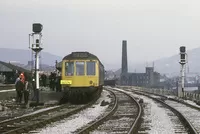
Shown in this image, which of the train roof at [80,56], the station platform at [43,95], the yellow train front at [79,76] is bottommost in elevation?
the station platform at [43,95]

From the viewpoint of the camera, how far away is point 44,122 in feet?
49.3

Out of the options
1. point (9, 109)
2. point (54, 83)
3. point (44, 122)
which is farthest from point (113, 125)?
point (54, 83)

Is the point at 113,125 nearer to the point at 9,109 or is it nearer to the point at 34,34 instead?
the point at 9,109

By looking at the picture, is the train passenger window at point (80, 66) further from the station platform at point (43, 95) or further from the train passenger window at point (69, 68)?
the station platform at point (43, 95)

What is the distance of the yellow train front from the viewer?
1073 inches

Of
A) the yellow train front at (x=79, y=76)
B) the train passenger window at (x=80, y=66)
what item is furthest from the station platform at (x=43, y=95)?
the train passenger window at (x=80, y=66)

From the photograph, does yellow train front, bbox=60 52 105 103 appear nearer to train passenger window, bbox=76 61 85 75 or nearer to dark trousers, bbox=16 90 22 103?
train passenger window, bbox=76 61 85 75

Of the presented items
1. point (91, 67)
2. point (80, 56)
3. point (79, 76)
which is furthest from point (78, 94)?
point (80, 56)

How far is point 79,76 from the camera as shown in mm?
27406

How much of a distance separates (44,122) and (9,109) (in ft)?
21.6

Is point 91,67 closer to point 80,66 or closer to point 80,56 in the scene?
point 80,66

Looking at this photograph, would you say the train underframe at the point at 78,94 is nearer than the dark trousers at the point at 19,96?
No

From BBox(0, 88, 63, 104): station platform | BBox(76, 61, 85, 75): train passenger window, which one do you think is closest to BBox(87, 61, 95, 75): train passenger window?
BBox(76, 61, 85, 75): train passenger window

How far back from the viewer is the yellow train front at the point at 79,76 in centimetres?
2725
